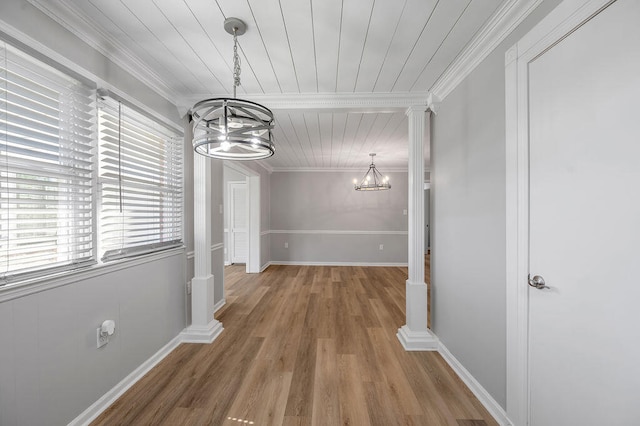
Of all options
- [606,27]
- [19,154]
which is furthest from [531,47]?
[19,154]

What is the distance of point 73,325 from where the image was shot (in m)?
1.44

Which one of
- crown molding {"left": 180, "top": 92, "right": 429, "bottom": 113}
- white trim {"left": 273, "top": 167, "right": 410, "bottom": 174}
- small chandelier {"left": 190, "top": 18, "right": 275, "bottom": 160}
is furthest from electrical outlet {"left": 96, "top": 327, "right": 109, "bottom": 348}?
white trim {"left": 273, "top": 167, "right": 410, "bottom": 174}

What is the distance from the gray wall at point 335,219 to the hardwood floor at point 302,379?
297 cm

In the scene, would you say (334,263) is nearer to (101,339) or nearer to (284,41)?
(101,339)

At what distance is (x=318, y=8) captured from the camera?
1387mm

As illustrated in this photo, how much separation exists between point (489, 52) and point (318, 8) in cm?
115

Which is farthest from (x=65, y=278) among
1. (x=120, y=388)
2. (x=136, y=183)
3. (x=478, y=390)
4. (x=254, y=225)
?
(x=254, y=225)

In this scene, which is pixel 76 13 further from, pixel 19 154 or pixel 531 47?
pixel 531 47

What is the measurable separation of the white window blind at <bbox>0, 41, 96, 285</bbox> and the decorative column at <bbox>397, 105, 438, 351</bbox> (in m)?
2.56

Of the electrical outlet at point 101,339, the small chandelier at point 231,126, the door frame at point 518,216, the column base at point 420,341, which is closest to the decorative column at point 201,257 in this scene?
the electrical outlet at point 101,339

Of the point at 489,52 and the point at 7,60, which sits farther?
the point at 489,52

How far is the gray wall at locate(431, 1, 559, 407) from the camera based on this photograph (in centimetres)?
155

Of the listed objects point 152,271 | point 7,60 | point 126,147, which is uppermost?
point 7,60

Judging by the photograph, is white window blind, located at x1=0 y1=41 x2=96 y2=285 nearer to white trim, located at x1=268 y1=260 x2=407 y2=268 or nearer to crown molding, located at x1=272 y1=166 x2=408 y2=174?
crown molding, located at x1=272 y1=166 x2=408 y2=174
